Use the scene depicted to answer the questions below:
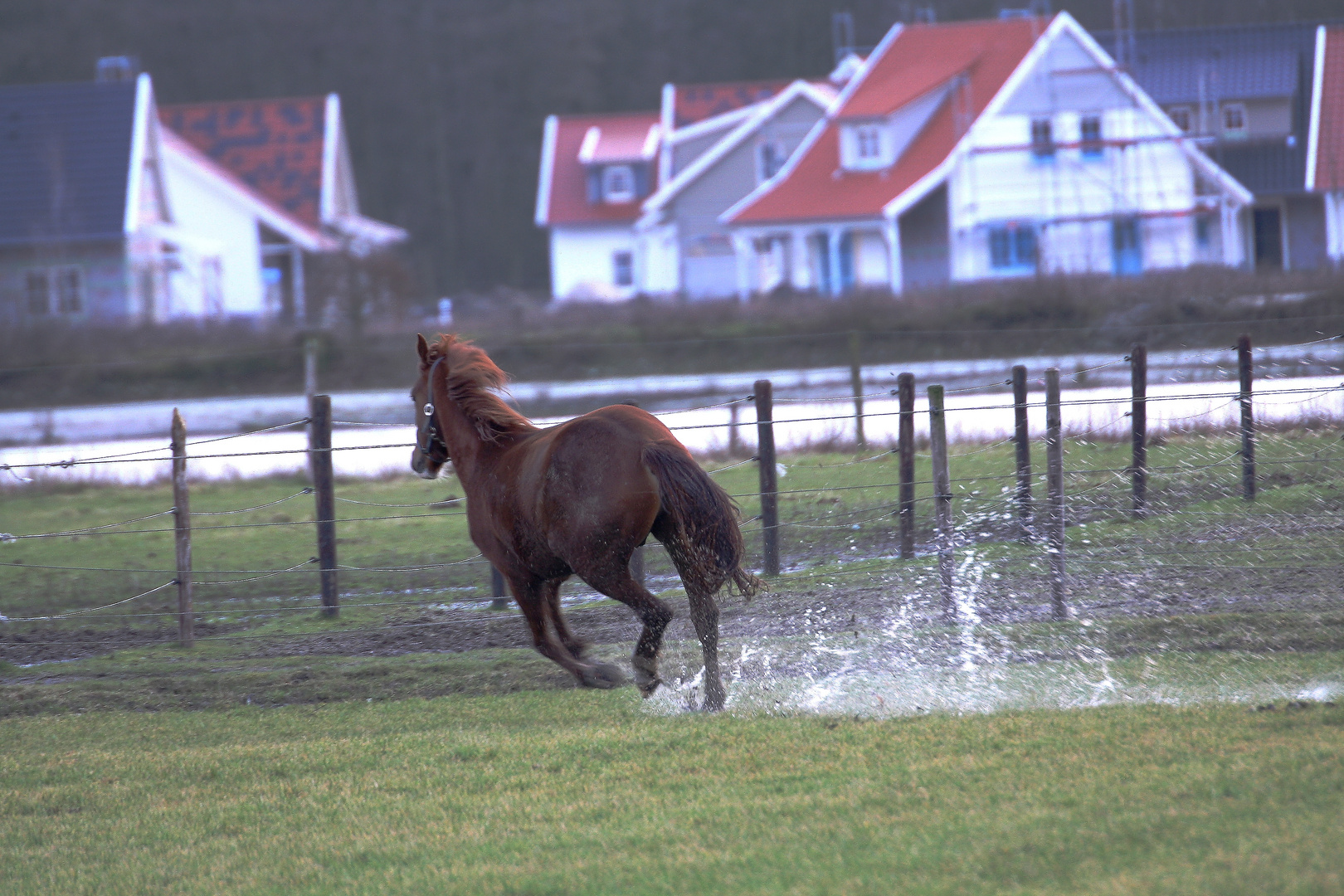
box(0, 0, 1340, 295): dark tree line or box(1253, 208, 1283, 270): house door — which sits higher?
box(0, 0, 1340, 295): dark tree line

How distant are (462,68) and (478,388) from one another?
63.3m

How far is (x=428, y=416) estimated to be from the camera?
7.86m

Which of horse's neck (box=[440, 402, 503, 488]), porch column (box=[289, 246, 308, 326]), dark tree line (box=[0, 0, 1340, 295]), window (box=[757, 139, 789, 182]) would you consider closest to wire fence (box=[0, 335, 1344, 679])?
horse's neck (box=[440, 402, 503, 488])

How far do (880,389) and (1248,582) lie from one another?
12.6 meters

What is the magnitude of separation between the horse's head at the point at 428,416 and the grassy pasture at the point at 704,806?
71.7 inches

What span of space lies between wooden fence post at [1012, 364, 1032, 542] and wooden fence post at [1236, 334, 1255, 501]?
164 centimetres

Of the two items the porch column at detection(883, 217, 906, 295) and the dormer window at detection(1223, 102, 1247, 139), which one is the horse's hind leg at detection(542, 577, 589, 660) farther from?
the dormer window at detection(1223, 102, 1247, 139)

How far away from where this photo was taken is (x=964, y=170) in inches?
1388

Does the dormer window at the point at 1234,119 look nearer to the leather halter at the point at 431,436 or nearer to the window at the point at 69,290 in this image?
the window at the point at 69,290

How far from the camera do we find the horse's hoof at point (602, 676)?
280 inches

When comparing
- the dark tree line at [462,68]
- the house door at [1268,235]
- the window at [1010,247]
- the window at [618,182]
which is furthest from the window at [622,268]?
the house door at [1268,235]

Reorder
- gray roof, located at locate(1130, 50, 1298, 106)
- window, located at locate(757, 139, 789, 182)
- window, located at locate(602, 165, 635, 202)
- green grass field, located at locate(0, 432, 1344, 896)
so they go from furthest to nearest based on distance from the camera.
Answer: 1. window, located at locate(602, 165, 635, 202)
2. window, located at locate(757, 139, 789, 182)
3. gray roof, located at locate(1130, 50, 1298, 106)
4. green grass field, located at locate(0, 432, 1344, 896)

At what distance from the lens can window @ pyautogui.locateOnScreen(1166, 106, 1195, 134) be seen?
→ 121 feet

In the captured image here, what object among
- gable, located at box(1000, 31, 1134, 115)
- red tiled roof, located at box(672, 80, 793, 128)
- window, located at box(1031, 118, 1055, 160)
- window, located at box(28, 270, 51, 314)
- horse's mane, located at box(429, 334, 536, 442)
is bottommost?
horse's mane, located at box(429, 334, 536, 442)
